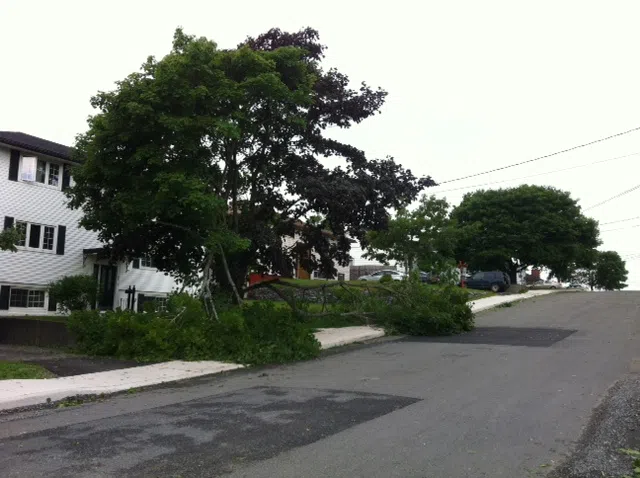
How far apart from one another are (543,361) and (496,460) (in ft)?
25.3

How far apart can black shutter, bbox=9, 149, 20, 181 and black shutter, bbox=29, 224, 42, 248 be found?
234cm

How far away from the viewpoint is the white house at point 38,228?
25.3 meters

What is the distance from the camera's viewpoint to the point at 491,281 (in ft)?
143

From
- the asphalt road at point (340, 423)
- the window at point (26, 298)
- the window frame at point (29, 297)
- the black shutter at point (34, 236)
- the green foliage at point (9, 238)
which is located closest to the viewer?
the asphalt road at point (340, 423)

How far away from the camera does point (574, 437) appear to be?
6820mm

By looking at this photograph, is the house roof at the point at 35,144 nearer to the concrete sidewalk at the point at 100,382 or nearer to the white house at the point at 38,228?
the white house at the point at 38,228

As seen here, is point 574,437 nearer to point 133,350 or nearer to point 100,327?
point 133,350

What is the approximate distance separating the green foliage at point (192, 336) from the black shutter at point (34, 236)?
1321 cm

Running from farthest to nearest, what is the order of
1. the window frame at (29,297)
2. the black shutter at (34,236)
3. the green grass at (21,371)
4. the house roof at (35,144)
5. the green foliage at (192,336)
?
the black shutter at (34,236)
the window frame at (29,297)
the house roof at (35,144)
the green foliage at (192,336)
the green grass at (21,371)

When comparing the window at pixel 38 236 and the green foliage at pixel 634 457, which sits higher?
the window at pixel 38 236

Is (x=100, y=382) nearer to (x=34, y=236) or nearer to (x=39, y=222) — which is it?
(x=39, y=222)

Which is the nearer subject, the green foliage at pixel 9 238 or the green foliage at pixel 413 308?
the green foliage at pixel 9 238

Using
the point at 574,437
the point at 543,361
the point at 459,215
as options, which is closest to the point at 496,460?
the point at 574,437

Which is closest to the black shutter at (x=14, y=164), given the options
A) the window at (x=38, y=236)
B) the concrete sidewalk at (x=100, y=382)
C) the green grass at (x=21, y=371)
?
the window at (x=38, y=236)
